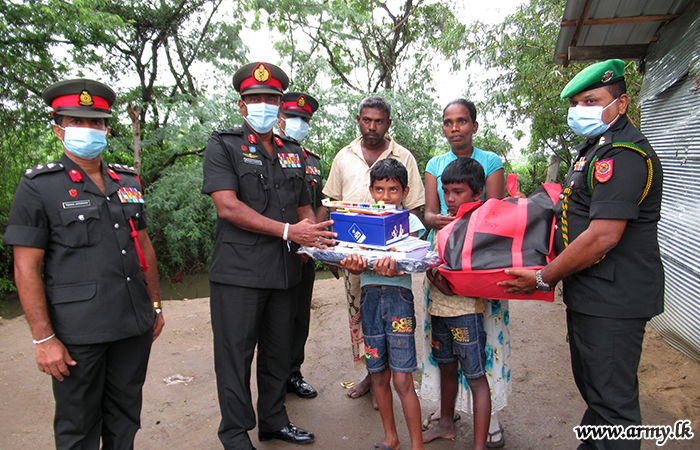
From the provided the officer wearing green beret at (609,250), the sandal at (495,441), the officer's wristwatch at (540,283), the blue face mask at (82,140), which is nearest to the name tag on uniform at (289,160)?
the blue face mask at (82,140)

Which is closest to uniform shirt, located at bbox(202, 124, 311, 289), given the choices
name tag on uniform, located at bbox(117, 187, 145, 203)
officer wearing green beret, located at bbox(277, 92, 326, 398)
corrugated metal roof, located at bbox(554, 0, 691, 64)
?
name tag on uniform, located at bbox(117, 187, 145, 203)

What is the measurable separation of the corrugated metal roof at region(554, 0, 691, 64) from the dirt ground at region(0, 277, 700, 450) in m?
3.51

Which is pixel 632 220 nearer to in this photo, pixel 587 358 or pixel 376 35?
pixel 587 358

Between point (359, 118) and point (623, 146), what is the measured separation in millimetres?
1903

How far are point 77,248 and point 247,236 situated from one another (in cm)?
91

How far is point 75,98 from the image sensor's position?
2.23 m

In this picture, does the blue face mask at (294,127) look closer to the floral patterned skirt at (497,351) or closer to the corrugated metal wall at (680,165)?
the floral patterned skirt at (497,351)

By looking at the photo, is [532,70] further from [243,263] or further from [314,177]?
[243,263]

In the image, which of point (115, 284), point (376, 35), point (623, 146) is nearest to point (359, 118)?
point (623, 146)

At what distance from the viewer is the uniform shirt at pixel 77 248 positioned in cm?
205

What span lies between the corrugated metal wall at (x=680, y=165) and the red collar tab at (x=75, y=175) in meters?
5.05

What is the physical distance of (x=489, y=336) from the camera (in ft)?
9.12

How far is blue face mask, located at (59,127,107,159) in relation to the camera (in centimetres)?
222

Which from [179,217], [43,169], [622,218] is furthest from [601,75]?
[179,217]
